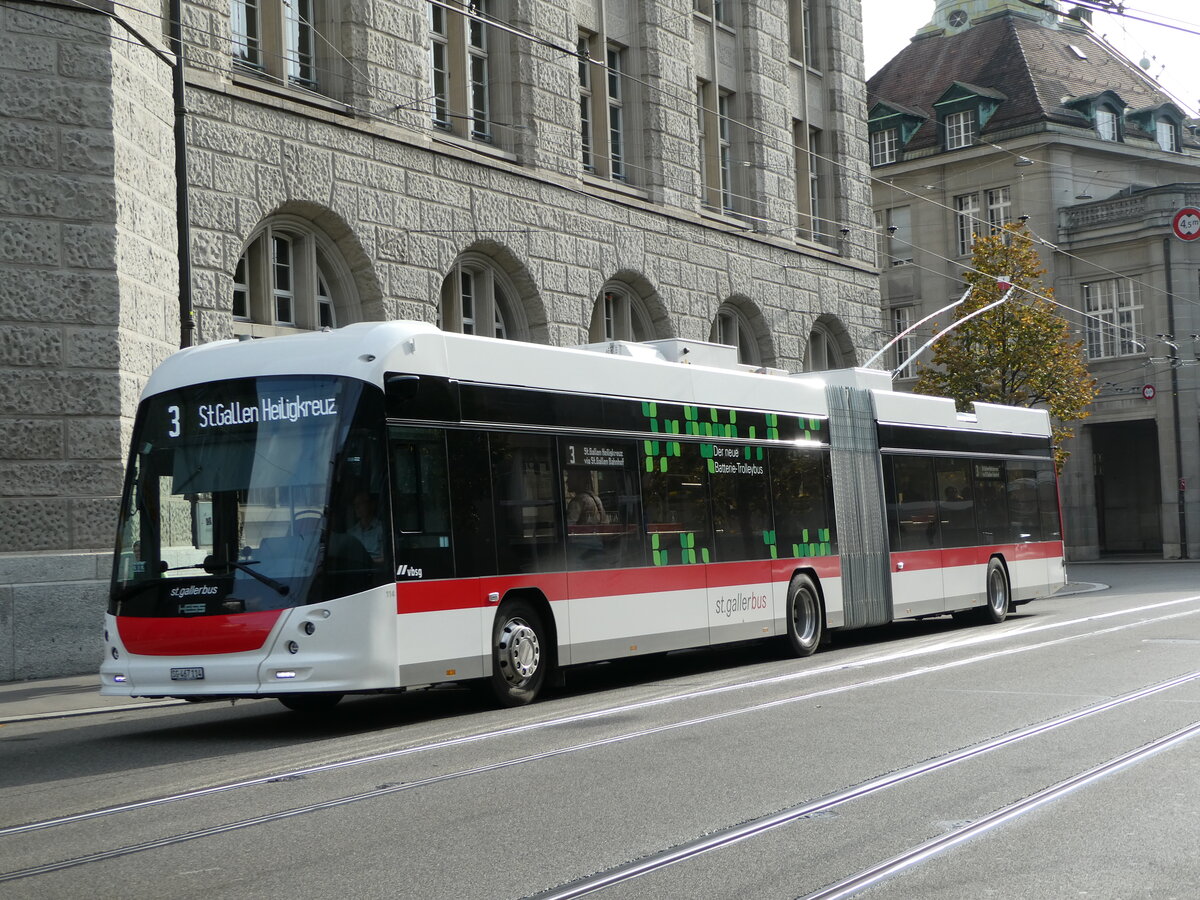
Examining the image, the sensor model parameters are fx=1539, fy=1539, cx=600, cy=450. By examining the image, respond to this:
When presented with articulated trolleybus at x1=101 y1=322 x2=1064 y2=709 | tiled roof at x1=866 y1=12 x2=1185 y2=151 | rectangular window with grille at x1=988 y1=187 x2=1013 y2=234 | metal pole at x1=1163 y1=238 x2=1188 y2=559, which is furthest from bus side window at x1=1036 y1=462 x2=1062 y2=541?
tiled roof at x1=866 y1=12 x2=1185 y2=151

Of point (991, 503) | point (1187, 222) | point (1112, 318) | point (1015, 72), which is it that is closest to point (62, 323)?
point (991, 503)

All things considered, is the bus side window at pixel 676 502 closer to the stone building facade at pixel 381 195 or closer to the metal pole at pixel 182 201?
the metal pole at pixel 182 201

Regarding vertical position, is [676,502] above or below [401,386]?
below

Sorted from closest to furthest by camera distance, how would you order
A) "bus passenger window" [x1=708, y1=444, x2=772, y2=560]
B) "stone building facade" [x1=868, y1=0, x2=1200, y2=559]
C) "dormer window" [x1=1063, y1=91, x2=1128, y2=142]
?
"bus passenger window" [x1=708, y1=444, x2=772, y2=560] < "stone building facade" [x1=868, y1=0, x2=1200, y2=559] < "dormer window" [x1=1063, y1=91, x2=1128, y2=142]

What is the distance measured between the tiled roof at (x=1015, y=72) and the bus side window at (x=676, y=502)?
45.1 metres

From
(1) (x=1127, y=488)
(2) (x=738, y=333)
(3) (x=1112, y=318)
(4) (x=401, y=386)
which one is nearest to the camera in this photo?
(4) (x=401, y=386)

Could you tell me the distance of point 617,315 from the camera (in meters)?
29.2

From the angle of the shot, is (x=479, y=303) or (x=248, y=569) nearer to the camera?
(x=248, y=569)

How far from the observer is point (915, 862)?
632cm

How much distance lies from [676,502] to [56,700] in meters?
6.34

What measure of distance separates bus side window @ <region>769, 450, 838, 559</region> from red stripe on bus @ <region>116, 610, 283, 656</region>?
7.31 m

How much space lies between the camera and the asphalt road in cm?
617

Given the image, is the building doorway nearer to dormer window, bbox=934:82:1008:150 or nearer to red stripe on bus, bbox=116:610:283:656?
dormer window, bbox=934:82:1008:150

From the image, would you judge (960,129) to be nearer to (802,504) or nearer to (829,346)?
(829,346)
